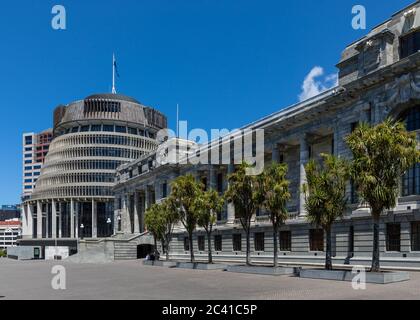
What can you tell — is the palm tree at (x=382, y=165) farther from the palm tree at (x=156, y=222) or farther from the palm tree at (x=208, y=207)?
the palm tree at (x=156, y=222)

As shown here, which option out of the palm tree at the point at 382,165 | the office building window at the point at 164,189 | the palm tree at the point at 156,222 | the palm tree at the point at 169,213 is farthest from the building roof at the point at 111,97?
the palm tree at the point at 382,165

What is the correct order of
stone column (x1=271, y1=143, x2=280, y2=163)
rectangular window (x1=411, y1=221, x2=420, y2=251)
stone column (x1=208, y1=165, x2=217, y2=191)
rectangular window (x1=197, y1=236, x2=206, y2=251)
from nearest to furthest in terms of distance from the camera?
rectangular window (x1=411, y1=221, x2=420, y2=251), stone column (x1=271, y1=143, x2=280, y2=163), stone column (x1=208, y1=165, x2=217, y2=191), rectangular window (x1=197, y1=236, x2=206, y2=251)

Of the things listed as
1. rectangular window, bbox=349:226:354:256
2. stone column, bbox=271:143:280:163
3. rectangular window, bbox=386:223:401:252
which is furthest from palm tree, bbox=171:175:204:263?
rectangular window, bbox=386:223:401:252

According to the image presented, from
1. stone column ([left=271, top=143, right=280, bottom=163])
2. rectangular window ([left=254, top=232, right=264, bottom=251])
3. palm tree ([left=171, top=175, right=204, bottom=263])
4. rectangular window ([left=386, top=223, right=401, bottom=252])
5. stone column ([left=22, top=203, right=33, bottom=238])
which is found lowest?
stone column ([left=22, top=203, right=33, bottom=238])

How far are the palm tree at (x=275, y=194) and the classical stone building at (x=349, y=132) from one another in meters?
6.73

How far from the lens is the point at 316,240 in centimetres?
4478

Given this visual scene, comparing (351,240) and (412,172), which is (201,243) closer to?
(351,240)

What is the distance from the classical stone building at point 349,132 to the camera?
118 feet

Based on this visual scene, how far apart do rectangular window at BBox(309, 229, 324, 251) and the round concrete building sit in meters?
99.7

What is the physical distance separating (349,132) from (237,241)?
22.6 meters

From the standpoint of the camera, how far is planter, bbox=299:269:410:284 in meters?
25.0

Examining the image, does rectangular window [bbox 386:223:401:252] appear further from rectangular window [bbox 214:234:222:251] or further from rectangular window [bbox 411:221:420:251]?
rectangular window [bbox 214:234:222:251]
